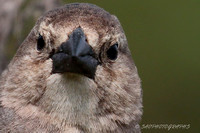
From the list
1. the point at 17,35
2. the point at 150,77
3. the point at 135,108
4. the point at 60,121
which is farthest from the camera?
the point at 150,77

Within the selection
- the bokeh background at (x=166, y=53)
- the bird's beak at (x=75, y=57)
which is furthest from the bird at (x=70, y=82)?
the bokeh background at (x=166, y=53)

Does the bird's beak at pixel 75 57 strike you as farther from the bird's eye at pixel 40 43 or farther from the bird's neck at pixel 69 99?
the bird's eye at pixel 40 43

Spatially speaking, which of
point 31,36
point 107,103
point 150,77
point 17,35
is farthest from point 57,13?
point 150,77

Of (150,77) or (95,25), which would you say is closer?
(95,25)

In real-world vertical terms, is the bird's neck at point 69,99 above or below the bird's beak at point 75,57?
below

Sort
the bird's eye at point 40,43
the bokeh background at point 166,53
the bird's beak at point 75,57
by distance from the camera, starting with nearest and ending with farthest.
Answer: the bird's beak at point 75,57 → the bird's eye at point 40,43 → the bokeh background at point 166,53

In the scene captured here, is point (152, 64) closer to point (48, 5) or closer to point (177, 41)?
point (177, 41)

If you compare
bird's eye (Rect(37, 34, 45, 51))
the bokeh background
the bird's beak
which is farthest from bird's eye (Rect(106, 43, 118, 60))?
the bokeh background

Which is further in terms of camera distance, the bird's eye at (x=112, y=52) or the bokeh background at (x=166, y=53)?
the bokeh background at (x=166, y=53)
